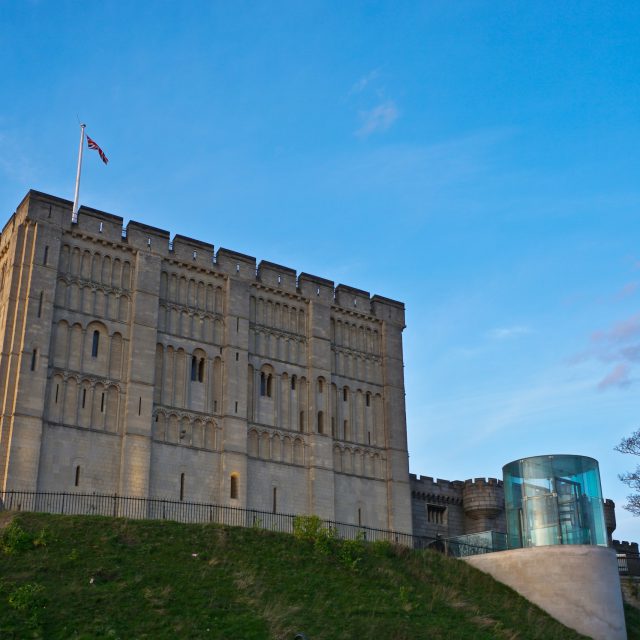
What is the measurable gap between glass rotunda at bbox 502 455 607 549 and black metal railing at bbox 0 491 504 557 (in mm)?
3189

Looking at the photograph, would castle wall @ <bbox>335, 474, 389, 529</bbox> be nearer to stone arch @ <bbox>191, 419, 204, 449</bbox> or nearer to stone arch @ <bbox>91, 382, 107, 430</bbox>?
stone arch @ <bbox>191, 419, 204, 449</bbox>

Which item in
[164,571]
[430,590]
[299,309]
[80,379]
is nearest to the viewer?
[164,571]

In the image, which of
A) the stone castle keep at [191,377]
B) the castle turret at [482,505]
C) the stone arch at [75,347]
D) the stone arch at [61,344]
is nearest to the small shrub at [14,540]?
the stone castle keep at [191,377]

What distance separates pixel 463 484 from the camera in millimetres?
53281

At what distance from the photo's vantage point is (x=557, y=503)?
34.0 m

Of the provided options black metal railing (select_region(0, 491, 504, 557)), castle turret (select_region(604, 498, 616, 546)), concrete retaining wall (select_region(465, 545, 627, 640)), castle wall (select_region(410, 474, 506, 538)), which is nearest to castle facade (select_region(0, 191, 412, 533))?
black metal railing (select_region(0, 491, 504, 557))

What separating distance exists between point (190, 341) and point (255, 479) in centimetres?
706

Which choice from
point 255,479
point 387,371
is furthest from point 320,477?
point 387,371

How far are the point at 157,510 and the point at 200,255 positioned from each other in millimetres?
12792

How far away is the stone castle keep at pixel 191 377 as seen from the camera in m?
38.5

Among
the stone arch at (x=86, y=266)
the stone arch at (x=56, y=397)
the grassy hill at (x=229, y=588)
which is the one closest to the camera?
the grassy hill at (x=229, y=588)

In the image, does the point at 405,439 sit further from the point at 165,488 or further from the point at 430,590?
the point at 430,590

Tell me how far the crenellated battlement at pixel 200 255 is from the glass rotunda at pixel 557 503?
17500 mm

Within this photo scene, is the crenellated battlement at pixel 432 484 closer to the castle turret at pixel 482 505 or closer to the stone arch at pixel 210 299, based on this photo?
the castle turret at pixel 482 505
